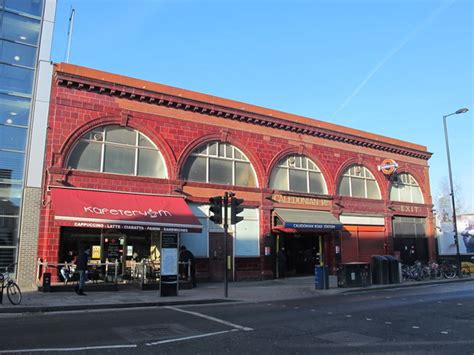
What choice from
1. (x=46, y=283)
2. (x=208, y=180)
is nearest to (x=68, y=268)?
(x=46, y=283)

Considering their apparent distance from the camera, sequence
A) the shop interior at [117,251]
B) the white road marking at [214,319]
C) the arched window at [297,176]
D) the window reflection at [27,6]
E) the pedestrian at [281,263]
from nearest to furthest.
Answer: the white road marking at [214,319] < the shop interior at [117,251] < the window reflection at [27,6] < the pedestrian at [281,263] < the arched window at [297,176]

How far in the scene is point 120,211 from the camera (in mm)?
18594

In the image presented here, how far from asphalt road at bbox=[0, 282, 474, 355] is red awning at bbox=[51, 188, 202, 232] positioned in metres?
5.24

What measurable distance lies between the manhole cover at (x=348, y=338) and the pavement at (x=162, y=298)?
22.1ft

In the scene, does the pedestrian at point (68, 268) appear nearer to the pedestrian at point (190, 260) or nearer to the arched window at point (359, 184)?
the pedestrian at point (190, 260)

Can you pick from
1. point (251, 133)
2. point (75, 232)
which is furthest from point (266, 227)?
point (75, 232)

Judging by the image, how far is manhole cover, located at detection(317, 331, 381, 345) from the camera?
8438mm

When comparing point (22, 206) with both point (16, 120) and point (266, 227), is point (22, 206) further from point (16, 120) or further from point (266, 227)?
point (266, 227)

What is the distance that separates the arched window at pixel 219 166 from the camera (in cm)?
2292

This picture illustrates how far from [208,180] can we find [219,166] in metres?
1.11

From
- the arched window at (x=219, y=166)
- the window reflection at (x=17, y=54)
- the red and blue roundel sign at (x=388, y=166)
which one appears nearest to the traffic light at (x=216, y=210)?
the arched window at (x=219, y=166)

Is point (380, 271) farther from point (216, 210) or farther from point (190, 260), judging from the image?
point (216, 210)

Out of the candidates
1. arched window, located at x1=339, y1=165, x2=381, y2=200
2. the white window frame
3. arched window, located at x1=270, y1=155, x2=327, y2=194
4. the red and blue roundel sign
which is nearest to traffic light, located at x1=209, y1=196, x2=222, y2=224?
arched window, located at x1=270, y1=155, x2=327, y2=194

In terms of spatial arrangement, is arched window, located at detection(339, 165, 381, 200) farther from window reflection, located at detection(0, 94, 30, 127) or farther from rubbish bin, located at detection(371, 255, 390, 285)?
window reflection, located at detection(0, 94, 30, 127)
